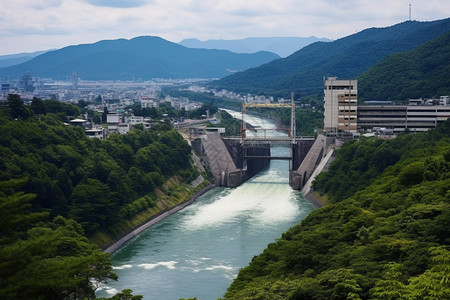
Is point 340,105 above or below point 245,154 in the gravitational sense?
above

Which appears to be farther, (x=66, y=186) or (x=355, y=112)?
(x=355, y=112)

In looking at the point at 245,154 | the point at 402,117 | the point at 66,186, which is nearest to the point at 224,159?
the point at 245,154

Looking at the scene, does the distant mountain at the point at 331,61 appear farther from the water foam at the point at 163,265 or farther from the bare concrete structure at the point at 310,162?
the water foam at the point at 163,265

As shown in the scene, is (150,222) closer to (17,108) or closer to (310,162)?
(17,108)

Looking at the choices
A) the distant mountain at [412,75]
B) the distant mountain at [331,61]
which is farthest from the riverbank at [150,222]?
the distant mountain at [331,61]

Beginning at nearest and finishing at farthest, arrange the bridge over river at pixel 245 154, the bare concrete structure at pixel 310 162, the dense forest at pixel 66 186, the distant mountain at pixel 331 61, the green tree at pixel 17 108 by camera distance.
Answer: the dense forest at pixel 66 186 → the green tree at pixel 17 108 → the bare concrete structure at pixel 310 162 → the bridge over river at pixel 245 154 → the distant mountain at pixel 331 61

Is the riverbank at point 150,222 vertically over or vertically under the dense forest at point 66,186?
under

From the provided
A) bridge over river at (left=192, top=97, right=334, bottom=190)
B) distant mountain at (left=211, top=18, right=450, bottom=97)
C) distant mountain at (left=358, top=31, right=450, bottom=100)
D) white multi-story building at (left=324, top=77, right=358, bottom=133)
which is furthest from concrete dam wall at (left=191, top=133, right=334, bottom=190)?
distant mountain at (left=211, top=18, right=450, bottom=97)
